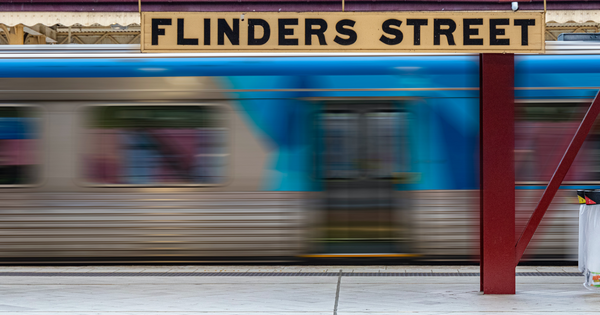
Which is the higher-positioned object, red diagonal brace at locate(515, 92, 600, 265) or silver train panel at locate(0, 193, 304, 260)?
red diagonal brace at locate(515, 92, 600, 265)

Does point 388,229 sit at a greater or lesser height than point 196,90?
lesser

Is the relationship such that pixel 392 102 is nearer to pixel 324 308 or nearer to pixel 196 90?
pixel 196 90

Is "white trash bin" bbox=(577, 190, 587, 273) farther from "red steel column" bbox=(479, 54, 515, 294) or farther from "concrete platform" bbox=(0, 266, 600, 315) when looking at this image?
"red steel column" bbox=(479, 54, 515, 294)

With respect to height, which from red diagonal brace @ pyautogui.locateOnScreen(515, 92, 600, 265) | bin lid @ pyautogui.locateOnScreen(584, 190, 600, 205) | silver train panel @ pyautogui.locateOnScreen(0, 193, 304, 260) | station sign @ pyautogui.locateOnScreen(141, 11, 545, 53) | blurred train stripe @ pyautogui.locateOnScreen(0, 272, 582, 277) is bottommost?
blurred train stripe @ pyautogui.locateOnScreen(0, 272, 582, 277)

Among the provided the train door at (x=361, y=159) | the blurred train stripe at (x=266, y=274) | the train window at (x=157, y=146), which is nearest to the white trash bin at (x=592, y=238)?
the blurred train stripe at (x=266, y=274)

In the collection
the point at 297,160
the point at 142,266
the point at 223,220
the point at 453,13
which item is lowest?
the point at 142,266

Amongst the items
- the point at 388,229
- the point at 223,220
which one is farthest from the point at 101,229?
the point at 388,229

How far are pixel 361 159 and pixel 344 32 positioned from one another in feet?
7.42

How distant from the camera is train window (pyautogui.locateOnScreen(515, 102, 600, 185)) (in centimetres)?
801

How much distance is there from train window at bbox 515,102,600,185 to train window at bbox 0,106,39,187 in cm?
523

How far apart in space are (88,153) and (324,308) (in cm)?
365

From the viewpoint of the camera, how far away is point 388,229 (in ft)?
26.5

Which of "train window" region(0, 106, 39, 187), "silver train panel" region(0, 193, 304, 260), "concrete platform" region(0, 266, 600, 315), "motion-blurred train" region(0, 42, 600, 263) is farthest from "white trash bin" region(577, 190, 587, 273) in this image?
"train window" region(0, 106, 39, 187)

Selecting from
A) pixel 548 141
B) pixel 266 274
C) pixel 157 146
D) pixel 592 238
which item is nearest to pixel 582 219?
pixel 592 238
